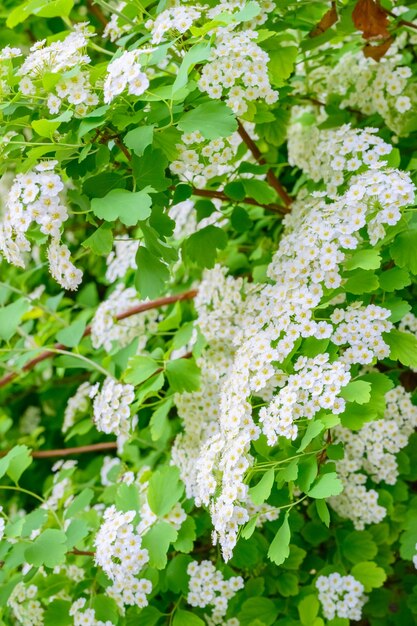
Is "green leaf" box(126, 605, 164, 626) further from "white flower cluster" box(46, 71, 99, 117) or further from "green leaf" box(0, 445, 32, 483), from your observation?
"white flower cluster" box(46, 71, 99, 117)

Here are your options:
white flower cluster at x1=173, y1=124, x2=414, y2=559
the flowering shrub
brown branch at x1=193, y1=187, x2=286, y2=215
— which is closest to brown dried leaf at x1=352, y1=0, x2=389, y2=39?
the flowering shrub

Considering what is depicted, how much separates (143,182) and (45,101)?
8.9 inches

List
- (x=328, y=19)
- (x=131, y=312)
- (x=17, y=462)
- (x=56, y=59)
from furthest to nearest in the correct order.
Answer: (x=131, y=312), (x=17, y=462), (x=328, y=19), (x=56, y=59)

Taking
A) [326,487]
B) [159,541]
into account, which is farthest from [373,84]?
[159,541]

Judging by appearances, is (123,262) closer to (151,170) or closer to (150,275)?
(150,275)

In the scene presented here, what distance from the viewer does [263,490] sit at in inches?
50.1

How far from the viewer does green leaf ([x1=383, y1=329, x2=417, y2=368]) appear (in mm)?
1382

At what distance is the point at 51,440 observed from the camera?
2.82 m

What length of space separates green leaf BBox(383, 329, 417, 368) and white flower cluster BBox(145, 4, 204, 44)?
641 millimetres

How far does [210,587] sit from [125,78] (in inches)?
40.0

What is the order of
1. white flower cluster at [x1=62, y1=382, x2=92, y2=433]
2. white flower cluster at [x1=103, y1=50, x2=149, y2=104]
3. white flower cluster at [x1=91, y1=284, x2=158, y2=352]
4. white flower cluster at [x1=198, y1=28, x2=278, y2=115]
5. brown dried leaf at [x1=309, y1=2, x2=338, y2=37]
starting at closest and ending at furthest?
white flower cluster at [x1=103, y1=50, x2=149, y2=104] → white flower cluster at [x1=198, y1=28, x2=278, y2=115] → brown dried leaf at [x1=309, y1=2, x2=338, y2=37] → white flower cluster at [x1=91, y1=284, x2=158, y2=352] → white flower cluster at [x1=62, y1=382, x2=92, y2=433]

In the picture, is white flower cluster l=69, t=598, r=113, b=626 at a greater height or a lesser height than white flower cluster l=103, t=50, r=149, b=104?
lesser

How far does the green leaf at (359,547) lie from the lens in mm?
1675

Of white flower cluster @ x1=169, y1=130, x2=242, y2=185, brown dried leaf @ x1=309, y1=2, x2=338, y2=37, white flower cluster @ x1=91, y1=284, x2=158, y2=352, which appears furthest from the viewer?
white flower cluster @ x1=91, y1=284, x2=158, y2=352
